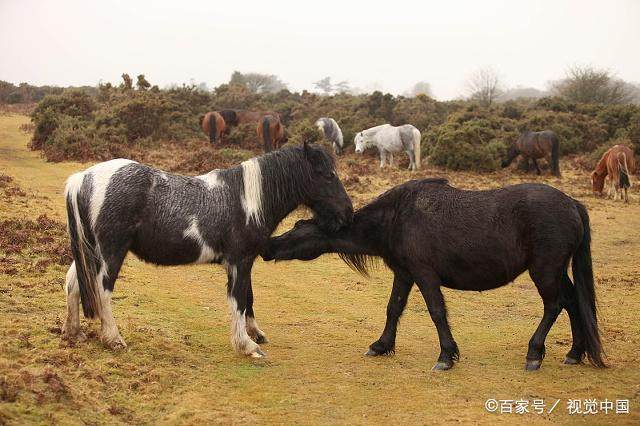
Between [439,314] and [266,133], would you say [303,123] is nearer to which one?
[266,133]

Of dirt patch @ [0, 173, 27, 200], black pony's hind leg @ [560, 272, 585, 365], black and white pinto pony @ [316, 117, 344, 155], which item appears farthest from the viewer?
black and white pinto pony @ [316, 117, 344, 155]

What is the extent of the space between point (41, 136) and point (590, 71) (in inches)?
1354

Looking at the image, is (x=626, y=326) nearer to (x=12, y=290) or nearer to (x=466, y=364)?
(x=466, y=364)

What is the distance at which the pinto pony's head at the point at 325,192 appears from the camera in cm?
709

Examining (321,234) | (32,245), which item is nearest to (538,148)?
(321,234)

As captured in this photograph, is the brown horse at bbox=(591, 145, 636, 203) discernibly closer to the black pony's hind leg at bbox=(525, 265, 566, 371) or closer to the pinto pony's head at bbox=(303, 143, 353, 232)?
the black pony's hind leg at bbox=(525, 265, 566, 371)

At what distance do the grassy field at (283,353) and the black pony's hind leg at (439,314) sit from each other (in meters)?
0.20

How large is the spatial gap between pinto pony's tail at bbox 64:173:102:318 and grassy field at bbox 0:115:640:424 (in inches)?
16.5


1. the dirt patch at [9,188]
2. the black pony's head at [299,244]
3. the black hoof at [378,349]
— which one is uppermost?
the black pony's head at [299,244]

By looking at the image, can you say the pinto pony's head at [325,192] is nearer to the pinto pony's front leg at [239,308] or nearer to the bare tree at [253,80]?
the pinto pony's front leg at [239,308]

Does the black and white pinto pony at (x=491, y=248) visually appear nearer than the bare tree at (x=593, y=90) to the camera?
Yes

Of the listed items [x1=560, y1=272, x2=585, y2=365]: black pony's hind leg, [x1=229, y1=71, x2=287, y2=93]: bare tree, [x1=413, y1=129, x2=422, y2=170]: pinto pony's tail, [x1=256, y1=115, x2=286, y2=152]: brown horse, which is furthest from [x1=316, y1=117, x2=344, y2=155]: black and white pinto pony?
[x1=229, y1=71, x2=287, y2=93]: bare tree

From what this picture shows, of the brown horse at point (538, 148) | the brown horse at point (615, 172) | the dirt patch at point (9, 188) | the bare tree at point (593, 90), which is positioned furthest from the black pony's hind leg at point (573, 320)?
the bare tree at point (593, 90)

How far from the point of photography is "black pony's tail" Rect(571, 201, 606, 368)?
6.60 m
